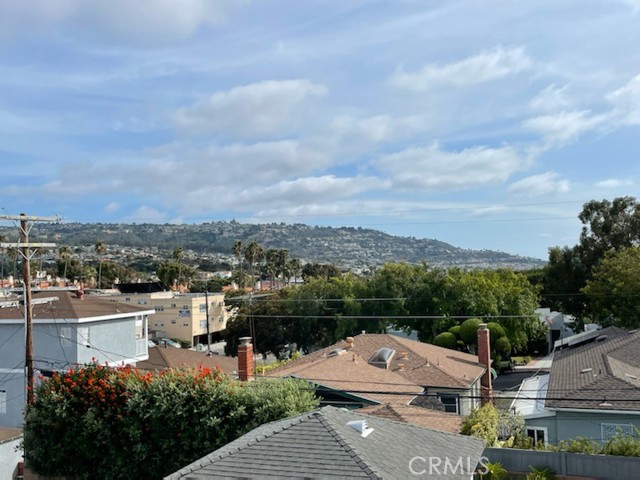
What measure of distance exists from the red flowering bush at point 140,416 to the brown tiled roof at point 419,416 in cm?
337

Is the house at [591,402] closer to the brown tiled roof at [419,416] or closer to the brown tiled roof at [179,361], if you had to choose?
the brown tiled roof at [419,416]

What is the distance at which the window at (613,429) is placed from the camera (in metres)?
19.8

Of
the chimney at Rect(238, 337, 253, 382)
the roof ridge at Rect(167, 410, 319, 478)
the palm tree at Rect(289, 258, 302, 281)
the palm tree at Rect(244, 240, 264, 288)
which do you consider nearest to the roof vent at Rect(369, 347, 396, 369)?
the chimney at Rect(238, 337, 253, 382)

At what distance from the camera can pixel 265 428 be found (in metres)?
13.6

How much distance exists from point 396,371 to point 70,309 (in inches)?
606

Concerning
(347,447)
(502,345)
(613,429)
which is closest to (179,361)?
(502,345)

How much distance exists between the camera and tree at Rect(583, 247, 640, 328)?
40406mm

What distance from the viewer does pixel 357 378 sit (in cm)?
2492

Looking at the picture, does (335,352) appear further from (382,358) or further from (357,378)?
(357,378)

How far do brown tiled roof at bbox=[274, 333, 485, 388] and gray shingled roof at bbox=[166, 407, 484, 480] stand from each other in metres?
13.4

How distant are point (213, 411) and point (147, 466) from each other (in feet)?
8.64

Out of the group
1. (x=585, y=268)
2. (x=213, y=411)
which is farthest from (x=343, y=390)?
(x=585, y=268)

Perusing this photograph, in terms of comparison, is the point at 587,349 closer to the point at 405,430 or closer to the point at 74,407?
the point at 405,430

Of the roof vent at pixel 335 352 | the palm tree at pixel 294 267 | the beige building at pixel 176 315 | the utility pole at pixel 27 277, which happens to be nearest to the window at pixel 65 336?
the utility pole at pixel 27 277
